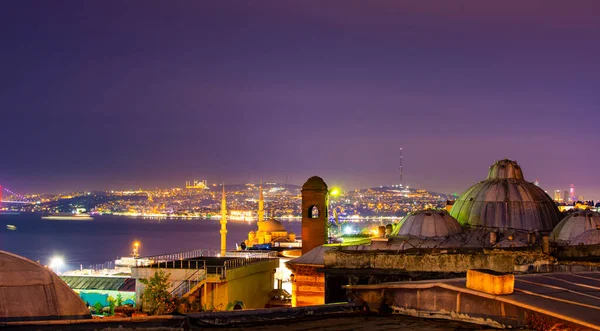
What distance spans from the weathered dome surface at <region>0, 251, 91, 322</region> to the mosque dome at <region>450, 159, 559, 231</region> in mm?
26560

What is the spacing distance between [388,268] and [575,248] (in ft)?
20.8

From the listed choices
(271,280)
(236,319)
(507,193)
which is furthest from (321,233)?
(236,319)

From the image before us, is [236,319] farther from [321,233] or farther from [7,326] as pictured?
[321,233]


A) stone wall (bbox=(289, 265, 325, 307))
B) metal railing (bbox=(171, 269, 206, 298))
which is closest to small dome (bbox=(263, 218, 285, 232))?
metal railing (bbox=(171, 269, 206, 298))

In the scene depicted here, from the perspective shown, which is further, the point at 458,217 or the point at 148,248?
the point at 148,248

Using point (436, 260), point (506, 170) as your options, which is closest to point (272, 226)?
point (506, 170)

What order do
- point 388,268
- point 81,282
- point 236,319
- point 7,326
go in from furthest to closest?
point 81,282
point 388,268
point 236,319
point 7,326

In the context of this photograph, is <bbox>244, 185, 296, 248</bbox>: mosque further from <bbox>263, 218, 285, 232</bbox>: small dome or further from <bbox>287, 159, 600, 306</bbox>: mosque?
<bbox>287, 159, 600, 306</bbox>: mosque

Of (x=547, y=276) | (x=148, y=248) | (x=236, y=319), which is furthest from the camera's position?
(x=148, y=248)

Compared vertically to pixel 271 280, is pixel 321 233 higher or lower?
higher

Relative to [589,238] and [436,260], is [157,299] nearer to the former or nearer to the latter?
[436,260]

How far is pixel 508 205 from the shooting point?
105 ft

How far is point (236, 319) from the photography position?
8430 millimetres

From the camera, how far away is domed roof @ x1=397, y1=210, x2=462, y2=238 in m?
28.1
